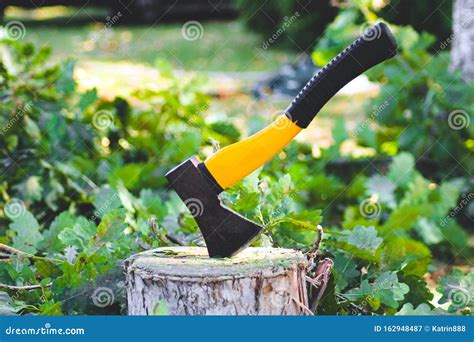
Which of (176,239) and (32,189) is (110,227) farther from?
(32,189)

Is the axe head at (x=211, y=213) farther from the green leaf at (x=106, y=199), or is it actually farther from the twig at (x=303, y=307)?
the green leaf at (x=106, y=199)

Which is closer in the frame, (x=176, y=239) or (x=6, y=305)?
(x=6, y=305)

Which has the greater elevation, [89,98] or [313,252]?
[89,98]

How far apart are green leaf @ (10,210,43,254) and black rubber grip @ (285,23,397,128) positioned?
3.86 ft

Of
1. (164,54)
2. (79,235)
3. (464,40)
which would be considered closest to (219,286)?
(79,235)

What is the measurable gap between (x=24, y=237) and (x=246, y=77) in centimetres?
752

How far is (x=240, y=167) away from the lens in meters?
2.69

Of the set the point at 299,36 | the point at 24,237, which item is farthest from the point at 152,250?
the point at 299,36

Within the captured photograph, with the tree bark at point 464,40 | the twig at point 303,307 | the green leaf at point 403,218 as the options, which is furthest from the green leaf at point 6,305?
the tree bark at point 464,40

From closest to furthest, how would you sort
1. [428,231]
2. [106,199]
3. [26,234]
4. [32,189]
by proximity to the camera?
[26,234] < [106,199] < [32,189] < [428,231]

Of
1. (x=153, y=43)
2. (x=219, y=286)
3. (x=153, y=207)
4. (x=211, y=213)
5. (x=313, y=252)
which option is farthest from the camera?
(x=153, y=43)

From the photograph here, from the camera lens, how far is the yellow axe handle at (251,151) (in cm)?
268

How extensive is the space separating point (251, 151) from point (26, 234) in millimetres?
1067

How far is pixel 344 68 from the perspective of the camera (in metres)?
2.65
